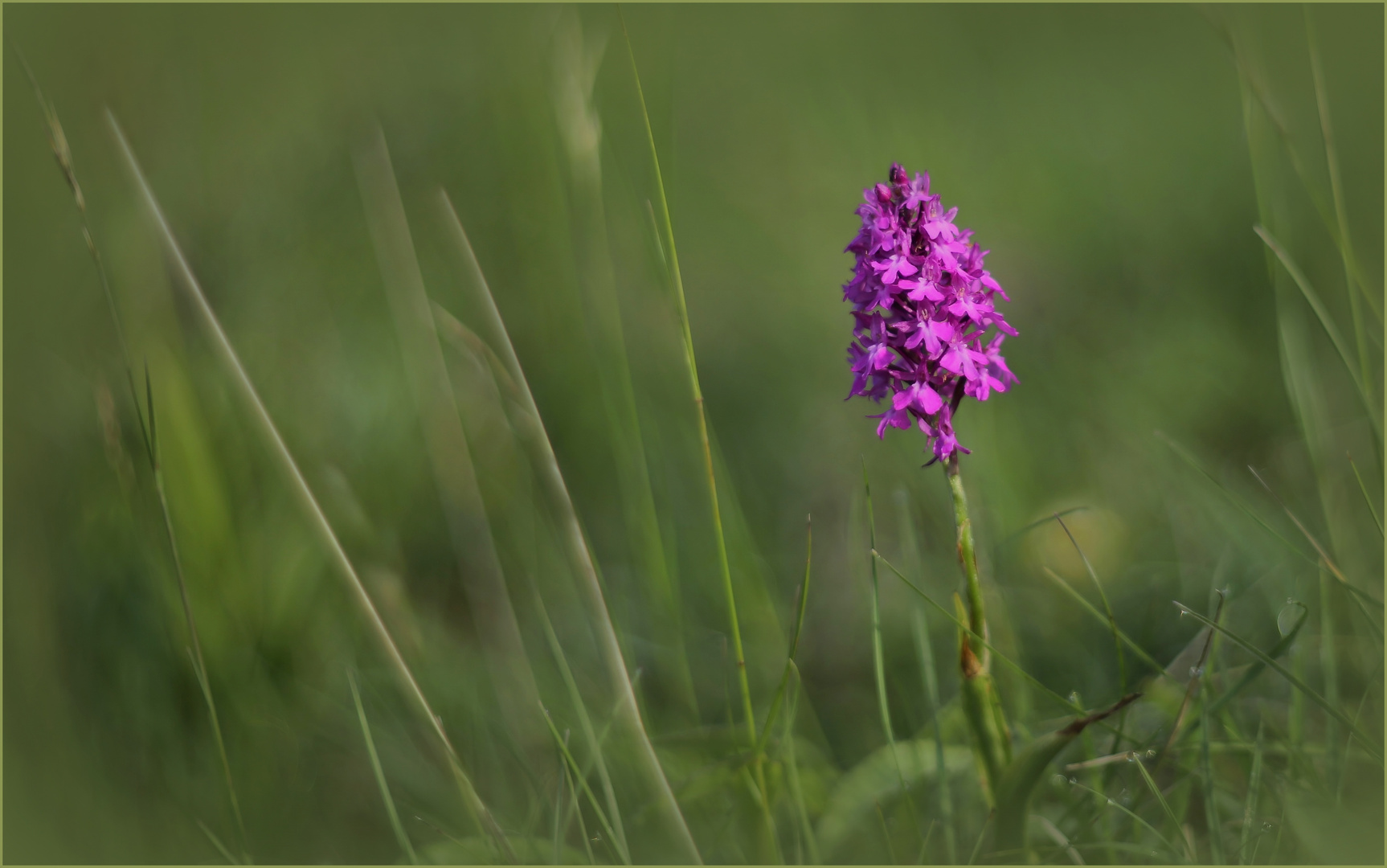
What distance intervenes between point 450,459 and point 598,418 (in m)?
0.60

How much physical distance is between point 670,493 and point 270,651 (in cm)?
142

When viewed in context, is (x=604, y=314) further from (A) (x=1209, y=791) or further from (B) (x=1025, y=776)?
(A) (x=1209, y=791)

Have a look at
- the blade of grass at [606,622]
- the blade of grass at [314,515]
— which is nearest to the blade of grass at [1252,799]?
the blade of grass at [606,622]

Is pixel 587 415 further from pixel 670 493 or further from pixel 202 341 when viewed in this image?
pixel 202 341

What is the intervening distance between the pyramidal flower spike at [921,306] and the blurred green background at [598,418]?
692mm

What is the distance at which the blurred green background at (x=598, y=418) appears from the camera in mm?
2244

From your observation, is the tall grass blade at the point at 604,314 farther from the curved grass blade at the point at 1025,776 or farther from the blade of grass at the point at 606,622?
the curved grass blade at the point at 1025,776

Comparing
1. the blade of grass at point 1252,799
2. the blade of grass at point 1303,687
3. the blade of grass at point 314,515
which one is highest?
the blade of grass at point 314,515

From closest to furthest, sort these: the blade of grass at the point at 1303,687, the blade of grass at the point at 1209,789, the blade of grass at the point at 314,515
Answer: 1. the blade of grass at the point at 1303,687
2. the blade of grass at the point at 1209,789
3. the blade of grass at the point at 314,515

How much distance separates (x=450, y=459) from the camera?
2861 mm

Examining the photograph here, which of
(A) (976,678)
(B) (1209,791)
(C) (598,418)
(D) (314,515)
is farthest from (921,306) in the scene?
(C) (598,418)

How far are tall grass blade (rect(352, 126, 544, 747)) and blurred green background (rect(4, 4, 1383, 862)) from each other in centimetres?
10

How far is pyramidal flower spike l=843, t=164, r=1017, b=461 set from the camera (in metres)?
1.55

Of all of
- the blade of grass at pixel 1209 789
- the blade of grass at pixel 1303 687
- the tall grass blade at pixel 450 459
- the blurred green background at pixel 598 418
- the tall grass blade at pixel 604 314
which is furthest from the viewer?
the tall grass blade at pixel 450 459
